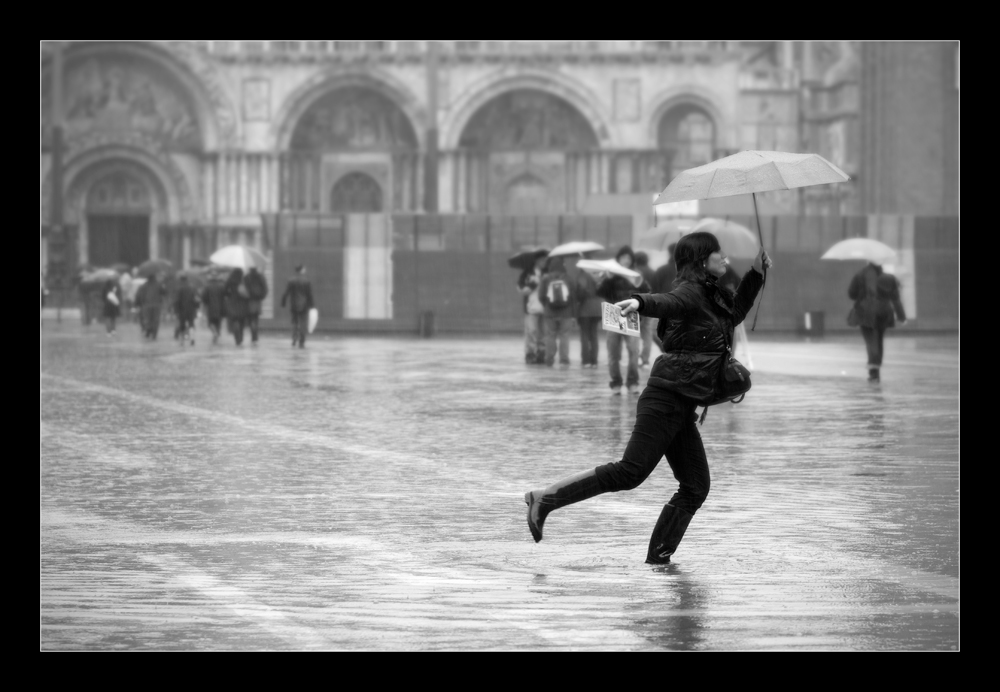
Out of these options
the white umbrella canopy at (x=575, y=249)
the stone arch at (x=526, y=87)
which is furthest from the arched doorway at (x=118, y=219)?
the white umbrella canopy at (x=575, y=249)

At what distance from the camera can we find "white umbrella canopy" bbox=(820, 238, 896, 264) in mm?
21117

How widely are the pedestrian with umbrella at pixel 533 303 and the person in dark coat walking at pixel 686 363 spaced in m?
14.4

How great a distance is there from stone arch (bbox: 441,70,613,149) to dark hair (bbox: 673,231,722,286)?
A: 48.3m

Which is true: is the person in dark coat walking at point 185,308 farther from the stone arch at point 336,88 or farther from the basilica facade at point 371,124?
the stone arch at point 336,88

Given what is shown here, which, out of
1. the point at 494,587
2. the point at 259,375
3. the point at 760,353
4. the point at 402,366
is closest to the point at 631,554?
the point at 494,587

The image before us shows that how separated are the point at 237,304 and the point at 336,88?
29.7 m

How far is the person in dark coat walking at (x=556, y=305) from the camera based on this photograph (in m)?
21.2

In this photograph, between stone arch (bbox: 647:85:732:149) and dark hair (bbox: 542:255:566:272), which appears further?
stone arch (bbox: 647:85:732:149)

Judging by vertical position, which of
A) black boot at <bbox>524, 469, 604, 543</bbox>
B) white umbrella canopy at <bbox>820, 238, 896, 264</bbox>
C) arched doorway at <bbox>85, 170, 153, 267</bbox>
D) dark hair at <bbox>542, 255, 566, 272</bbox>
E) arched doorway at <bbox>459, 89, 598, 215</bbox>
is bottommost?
black boot at <bbox>524, 469, 604, 543</bbox>

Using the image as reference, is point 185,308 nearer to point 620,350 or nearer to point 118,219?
point 620,350

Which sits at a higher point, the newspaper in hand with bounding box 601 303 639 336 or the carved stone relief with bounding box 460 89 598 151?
the carved stone relief with bounding box 460 89 598 151

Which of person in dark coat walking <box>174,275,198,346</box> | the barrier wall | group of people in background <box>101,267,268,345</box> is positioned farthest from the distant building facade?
person in dark coat walking <box>174,275,198,346</box>

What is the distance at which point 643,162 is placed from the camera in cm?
5494

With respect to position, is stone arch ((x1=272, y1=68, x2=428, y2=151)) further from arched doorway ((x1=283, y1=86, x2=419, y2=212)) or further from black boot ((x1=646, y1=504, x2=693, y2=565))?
black boot ((x1=646, y1=504, x2=693, y2=565))
